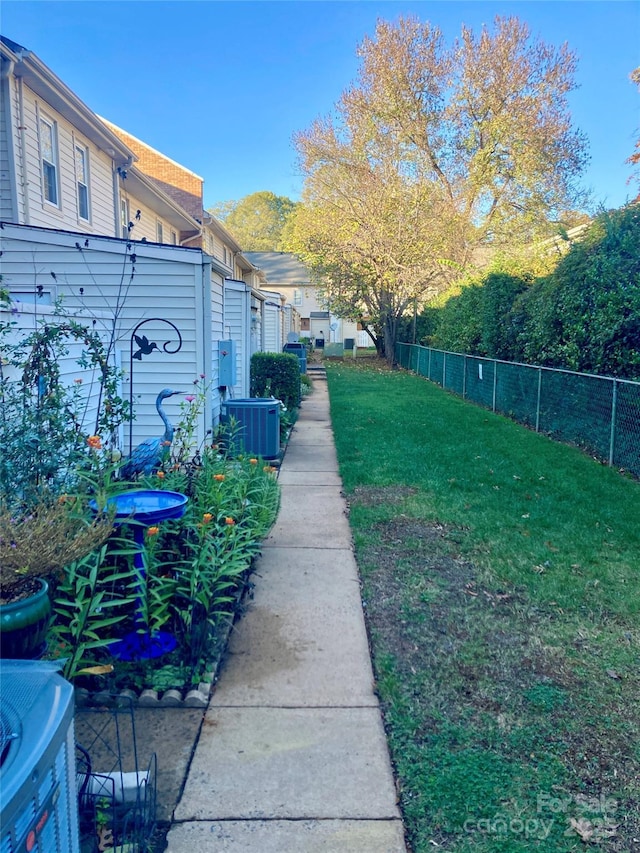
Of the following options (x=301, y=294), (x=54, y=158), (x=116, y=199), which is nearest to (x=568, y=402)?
(x=54, y=158)

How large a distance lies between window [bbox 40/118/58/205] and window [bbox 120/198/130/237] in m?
3.63

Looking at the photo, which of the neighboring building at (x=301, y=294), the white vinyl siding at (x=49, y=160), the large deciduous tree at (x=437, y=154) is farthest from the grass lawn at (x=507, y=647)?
the neighboring building at (x=301, y=294)

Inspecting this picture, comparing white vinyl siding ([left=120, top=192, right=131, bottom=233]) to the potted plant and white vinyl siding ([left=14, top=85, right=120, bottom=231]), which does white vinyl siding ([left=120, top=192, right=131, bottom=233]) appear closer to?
white vinyl siding ([left=14, top=85, right=120, bottom=231])

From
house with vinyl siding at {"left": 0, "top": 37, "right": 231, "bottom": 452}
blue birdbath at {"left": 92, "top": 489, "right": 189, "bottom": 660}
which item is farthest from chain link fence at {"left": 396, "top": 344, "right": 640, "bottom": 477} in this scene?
blue birdbath at {"left": 92, "top": 489, "right": 189, "bottom": 660}

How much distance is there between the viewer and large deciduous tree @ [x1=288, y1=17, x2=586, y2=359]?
2339 cm

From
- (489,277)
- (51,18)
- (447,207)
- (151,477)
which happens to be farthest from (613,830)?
(447,207)

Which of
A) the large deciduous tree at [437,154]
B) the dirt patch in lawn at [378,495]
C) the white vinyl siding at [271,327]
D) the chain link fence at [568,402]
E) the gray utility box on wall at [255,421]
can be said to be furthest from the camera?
the large deciduous tree at [437,154]

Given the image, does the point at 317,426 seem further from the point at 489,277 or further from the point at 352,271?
the point at 352,271

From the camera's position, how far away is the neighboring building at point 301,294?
4388cm

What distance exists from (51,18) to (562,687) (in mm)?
4599

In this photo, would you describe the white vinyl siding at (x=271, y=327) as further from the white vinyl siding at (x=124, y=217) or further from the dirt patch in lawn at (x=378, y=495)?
the dirt patch in lawn at (x=378, y=495)

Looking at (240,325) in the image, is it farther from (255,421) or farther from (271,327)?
(271,327)

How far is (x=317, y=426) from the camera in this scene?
11883 mm

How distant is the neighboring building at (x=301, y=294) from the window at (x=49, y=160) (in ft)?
104
